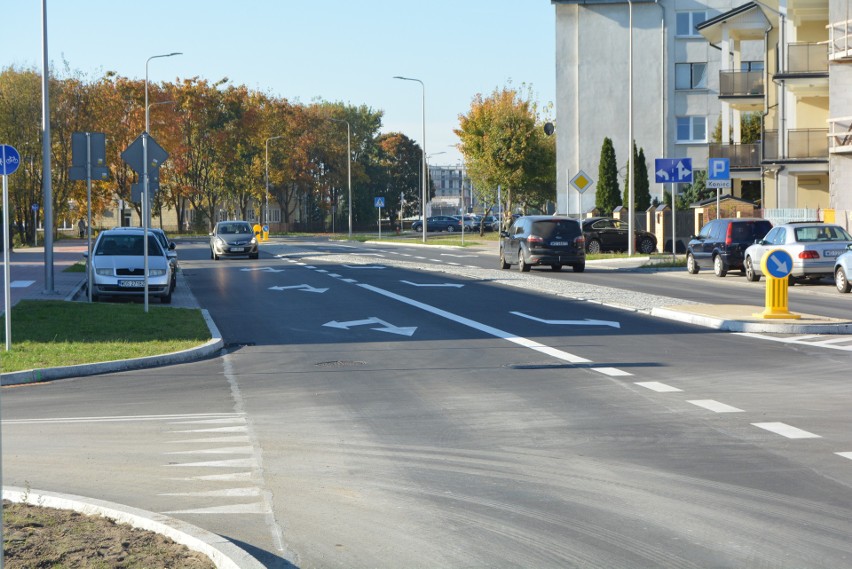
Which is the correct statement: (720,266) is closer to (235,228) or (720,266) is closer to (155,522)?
(235,228)

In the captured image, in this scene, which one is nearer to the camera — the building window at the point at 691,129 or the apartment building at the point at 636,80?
the apartment building at the point at 636,80

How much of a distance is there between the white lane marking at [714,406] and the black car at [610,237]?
40.0 metres

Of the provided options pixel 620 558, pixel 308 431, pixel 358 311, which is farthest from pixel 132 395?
pixel 358 311

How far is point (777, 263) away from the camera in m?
18.7

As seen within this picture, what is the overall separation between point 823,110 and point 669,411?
47.6 m

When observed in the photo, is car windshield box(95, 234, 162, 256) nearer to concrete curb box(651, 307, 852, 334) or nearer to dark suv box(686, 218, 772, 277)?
concrete curb box(651, 307, 852, 334)

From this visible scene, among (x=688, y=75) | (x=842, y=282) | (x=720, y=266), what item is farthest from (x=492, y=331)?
(x=688, y=75)

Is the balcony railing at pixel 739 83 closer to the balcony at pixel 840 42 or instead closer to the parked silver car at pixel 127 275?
the balcony at pixel 840 42

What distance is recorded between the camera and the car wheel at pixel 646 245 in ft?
171

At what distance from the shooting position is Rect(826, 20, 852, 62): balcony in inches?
1832

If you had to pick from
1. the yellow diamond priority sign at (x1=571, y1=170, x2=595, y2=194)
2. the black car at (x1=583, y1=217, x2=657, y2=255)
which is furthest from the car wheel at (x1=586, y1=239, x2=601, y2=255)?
the yellow diamond priority sign at (x1=571, y1=170, x2=595, y2=194)

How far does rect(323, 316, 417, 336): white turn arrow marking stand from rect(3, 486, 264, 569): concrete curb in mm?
11553

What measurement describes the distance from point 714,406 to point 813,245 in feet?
67.1

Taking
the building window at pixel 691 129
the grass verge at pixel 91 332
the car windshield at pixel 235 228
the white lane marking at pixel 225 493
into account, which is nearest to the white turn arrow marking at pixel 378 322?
the grass verge at pixel 91 332
